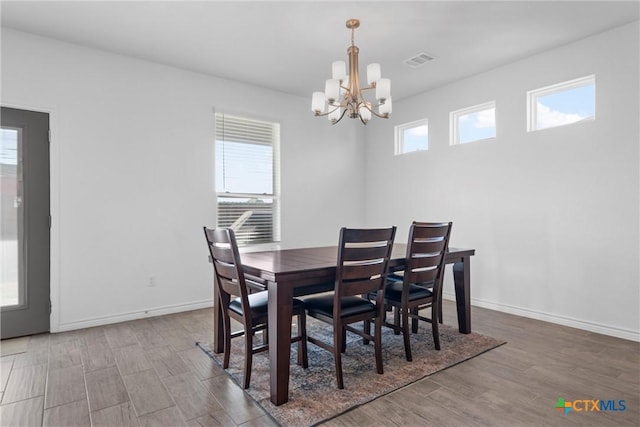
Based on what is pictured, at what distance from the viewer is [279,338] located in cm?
203

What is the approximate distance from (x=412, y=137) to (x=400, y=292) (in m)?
3.02

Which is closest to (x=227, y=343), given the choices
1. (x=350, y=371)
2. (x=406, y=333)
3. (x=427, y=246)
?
(x=350, y=371)

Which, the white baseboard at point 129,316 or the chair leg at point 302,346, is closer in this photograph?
the chair leg at point 302,346

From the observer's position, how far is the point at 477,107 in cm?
426

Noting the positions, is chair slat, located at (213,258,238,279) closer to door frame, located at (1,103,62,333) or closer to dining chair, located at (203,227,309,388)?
dining chair, located at (203,227,309,388)

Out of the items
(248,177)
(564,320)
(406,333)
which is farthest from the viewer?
(248,177)

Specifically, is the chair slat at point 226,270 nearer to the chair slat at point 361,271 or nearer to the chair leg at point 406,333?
the chair slat at point 361,271

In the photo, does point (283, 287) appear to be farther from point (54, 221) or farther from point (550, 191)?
point (550, 191)

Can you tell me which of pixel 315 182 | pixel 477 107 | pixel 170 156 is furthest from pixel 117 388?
pixel 477 107

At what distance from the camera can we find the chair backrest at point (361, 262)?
2.14 metres

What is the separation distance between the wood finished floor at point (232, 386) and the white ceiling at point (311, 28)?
2.69m

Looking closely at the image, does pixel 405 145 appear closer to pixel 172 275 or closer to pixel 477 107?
pixel 477 107

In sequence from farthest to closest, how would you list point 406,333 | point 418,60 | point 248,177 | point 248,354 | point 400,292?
point 248,177 < point 418,60 < point 400,292 < point 406,333 < point 248,354

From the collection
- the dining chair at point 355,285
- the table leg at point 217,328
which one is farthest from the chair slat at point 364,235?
the table leg at point 217,328
